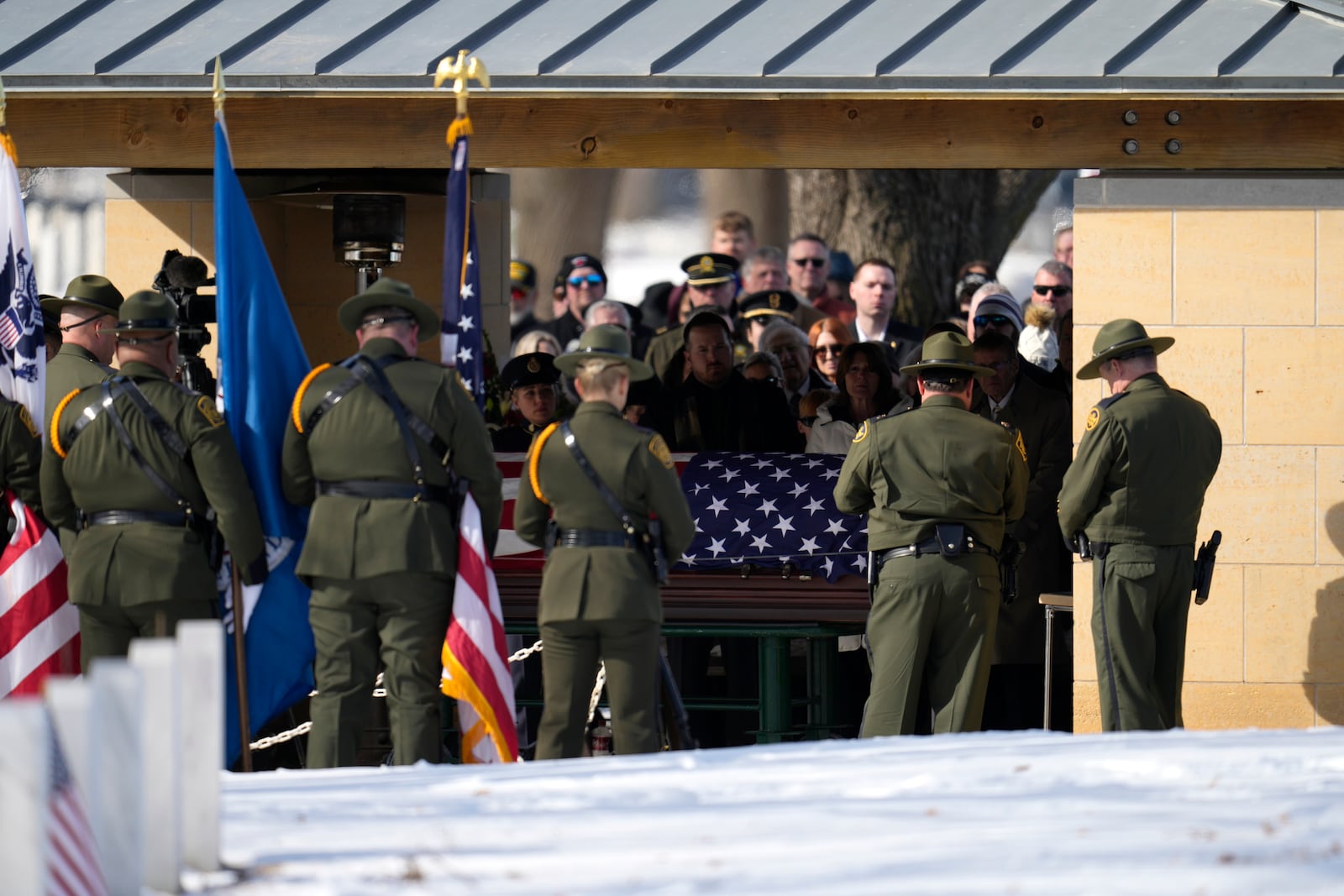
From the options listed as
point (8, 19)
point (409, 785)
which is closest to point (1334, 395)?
point (409, 785)

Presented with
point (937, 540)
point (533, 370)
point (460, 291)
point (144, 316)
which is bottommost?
point (937, 540)

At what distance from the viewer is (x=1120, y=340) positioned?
7.79 m

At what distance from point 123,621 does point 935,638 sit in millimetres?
3118

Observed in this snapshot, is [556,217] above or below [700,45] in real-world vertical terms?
above

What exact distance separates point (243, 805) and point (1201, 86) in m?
4.80

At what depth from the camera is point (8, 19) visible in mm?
8391

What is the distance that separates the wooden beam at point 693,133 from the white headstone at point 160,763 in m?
4.71

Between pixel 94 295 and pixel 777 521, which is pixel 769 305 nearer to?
pixel 777 521

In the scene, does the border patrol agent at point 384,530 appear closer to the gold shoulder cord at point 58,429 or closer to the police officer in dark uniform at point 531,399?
the gold shoulder cord at point 58,429

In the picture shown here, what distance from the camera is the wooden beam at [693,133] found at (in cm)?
824

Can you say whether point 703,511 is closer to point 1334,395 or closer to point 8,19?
point 1334,395

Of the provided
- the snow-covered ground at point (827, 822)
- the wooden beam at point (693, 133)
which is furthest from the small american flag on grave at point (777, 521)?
the snow-covered ground at point (827, 822)

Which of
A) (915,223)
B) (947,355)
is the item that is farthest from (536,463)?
(915,223)

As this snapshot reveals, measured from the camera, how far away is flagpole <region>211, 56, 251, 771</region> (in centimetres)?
739
